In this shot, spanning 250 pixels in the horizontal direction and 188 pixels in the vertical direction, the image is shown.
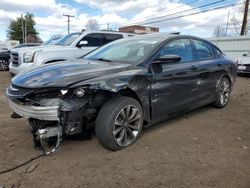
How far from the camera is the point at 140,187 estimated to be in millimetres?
2646

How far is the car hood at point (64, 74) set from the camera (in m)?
3.06

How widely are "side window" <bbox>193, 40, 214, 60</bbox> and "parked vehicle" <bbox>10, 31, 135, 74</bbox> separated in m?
4.04

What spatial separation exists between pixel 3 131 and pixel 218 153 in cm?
327

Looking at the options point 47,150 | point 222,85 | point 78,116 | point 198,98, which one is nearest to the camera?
point 78,116

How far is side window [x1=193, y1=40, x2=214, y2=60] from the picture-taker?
482 centimetres

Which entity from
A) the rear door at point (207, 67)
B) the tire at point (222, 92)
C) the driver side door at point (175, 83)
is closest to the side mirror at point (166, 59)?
the driver side door at point (175, 83)

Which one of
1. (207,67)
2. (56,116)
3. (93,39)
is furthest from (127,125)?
(93,39)

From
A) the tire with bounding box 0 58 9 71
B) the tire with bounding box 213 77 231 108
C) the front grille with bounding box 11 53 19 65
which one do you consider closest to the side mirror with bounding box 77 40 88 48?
the front grille with bounding box 11 53 19 65

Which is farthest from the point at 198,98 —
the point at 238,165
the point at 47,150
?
the point at 47,150

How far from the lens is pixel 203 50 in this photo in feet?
16.4

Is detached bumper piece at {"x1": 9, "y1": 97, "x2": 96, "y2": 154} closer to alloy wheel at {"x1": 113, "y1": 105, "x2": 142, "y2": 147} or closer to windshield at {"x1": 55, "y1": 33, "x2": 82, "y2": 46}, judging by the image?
alloy wheel at {"x1": 113, "y1": 105, "x2": 142, "y2": 147}

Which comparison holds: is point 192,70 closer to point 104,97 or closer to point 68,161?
point 104,97

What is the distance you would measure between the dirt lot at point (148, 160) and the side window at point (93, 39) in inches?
185

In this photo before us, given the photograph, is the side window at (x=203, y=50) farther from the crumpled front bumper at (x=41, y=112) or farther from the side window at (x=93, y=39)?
the side window at (x=93, y=39)
